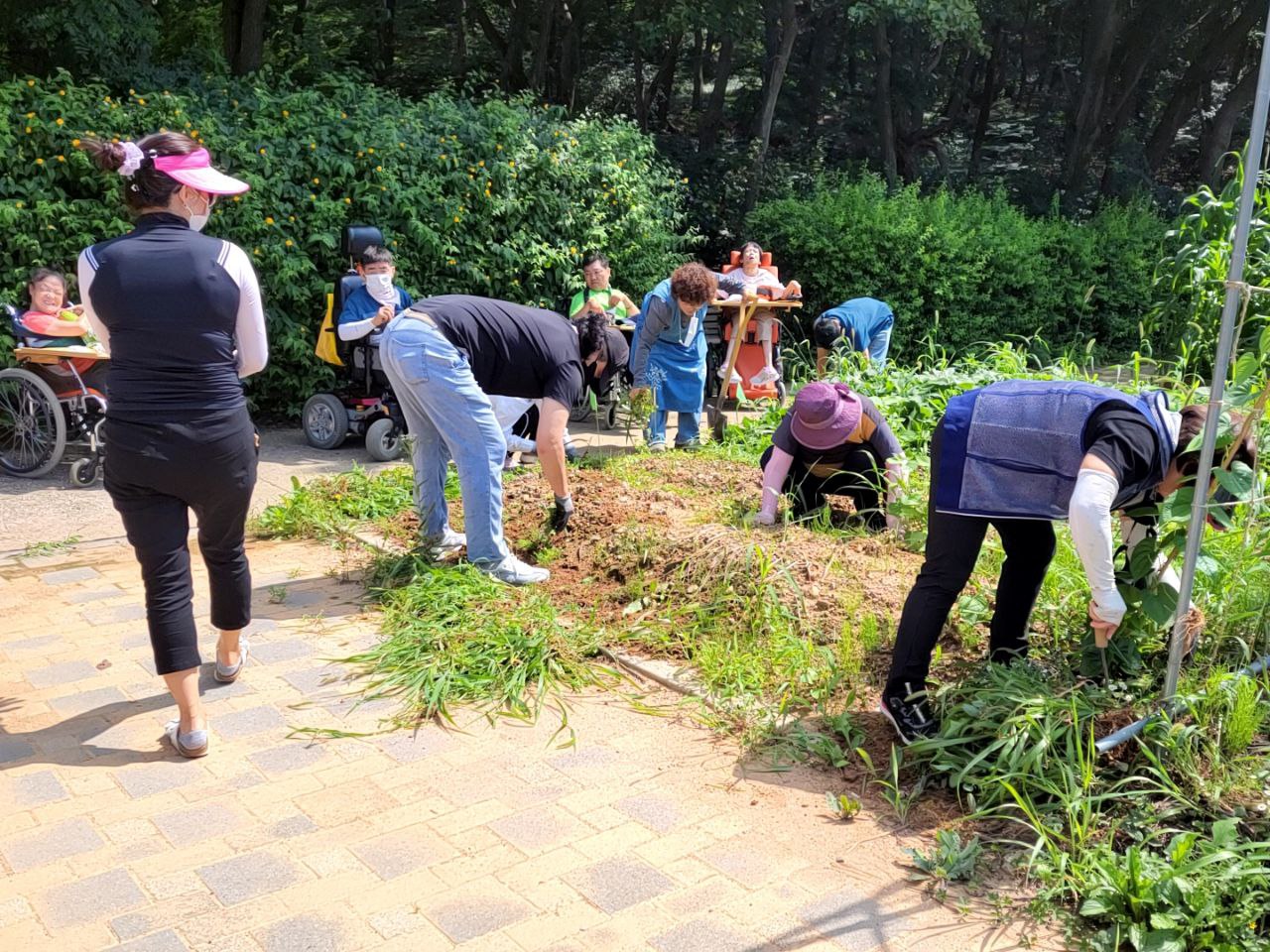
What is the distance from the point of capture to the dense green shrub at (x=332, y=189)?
7512mm

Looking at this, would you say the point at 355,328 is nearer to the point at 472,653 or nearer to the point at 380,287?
the point at 380,287

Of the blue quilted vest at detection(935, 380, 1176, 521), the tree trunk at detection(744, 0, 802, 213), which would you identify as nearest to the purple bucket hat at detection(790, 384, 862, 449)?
the blue quilted vest at detection(935, 380, 1176, 521)

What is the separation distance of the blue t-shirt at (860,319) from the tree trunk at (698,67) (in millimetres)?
9514

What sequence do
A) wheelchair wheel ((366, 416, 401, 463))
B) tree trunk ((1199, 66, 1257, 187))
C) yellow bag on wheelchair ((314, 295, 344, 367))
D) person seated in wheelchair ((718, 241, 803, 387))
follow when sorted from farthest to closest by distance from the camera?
tree trunk ((1199, 66, 1257, 187)), person seated in wheelchair ((718, 241, 803, 387)), yellow bag on wheelchair ((314, 295, 344, 367)), wheelchair wheel ((366, 416, 401, 463))

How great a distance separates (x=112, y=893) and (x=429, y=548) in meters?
2.49

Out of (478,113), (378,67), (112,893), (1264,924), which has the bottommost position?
(112,893)

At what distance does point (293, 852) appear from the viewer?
3.00 meters

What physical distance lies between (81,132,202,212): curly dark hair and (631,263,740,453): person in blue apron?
4.68 m

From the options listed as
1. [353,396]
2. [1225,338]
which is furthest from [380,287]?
[1225,338]

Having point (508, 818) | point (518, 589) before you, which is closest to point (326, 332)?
point (518, 589)

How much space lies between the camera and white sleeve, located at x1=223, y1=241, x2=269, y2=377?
11.5ft

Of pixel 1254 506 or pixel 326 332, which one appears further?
pixel 326 332

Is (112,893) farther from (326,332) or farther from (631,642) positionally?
(326,332)

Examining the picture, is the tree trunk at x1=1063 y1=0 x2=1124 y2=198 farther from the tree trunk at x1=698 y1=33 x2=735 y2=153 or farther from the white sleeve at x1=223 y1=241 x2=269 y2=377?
the white sleeve at x1=223 y1=241 x2=269 y2=377
